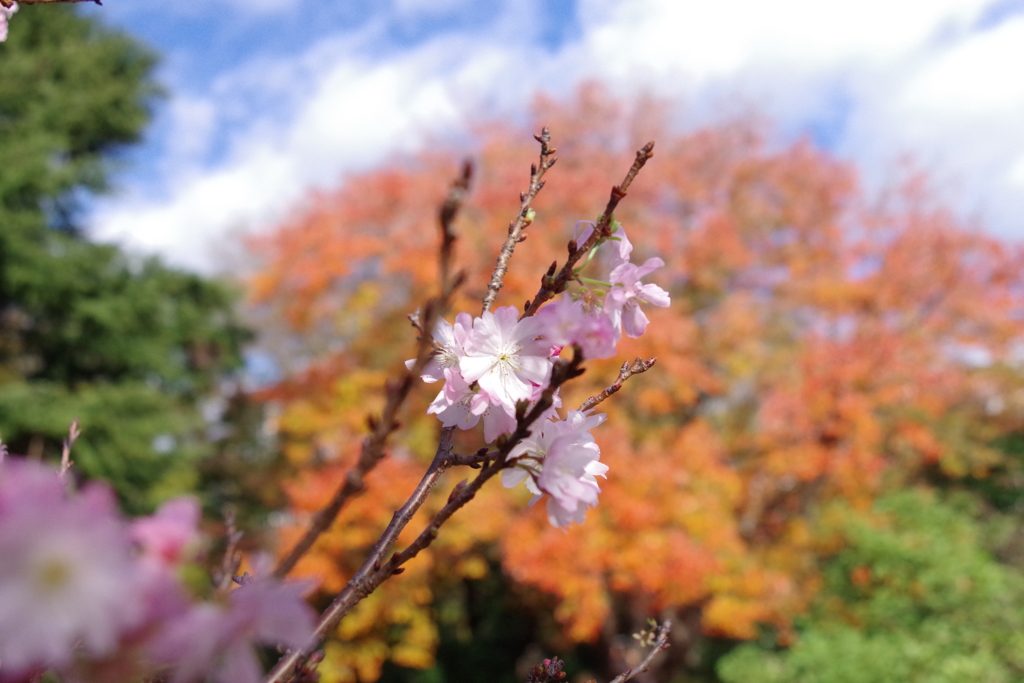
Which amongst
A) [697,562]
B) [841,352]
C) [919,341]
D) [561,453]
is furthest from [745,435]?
[561,453]

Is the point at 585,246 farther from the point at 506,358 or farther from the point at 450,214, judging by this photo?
the point at 450,214

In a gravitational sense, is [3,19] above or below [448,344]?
above

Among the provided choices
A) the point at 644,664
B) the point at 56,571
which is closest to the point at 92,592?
the point at 56,571

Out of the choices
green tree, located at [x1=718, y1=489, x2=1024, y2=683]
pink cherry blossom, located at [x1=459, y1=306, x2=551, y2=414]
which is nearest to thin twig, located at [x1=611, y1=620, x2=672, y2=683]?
pink cherry blossom, located at [x1=459, y1=306, x2=551, y2=414]

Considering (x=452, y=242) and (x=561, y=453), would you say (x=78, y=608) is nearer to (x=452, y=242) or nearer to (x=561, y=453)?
(x=452, y=242)

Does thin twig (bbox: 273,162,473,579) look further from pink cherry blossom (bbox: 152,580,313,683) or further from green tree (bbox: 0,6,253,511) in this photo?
green tree (bbox: 0,6,253,511)
